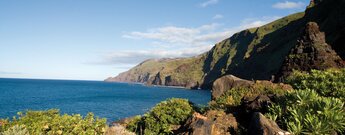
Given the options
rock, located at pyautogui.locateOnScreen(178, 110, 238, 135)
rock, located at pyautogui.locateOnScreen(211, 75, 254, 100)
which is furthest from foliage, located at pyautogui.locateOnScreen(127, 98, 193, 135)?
rock, located at pyautogui.locateOnScreen(211, 75, 254, 100)

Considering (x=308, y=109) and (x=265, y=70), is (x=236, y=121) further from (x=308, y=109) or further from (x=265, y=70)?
(x=265, y=70)

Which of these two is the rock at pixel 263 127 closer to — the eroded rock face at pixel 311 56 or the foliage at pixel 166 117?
the foliage at pixel 166 117

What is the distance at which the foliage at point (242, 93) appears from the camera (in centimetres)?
2061

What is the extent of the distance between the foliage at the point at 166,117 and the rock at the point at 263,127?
7.48 meters

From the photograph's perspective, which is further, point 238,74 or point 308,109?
point 238,74

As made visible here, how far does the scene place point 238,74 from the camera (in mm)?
155250

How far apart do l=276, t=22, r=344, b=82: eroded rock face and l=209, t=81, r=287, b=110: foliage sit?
44.1 feet

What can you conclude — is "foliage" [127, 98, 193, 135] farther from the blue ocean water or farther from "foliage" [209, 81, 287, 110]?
the blue ocean water

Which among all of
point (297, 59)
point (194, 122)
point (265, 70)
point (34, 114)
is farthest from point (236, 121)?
point (265, 70)

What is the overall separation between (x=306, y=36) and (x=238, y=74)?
117 meters

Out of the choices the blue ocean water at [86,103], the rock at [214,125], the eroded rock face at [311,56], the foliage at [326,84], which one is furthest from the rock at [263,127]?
the blue ocean water at [86,103]

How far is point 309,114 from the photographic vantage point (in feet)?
39.9

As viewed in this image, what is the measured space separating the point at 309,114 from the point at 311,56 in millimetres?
26539

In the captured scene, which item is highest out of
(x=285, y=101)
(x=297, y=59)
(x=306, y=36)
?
(x=306, y=36)
